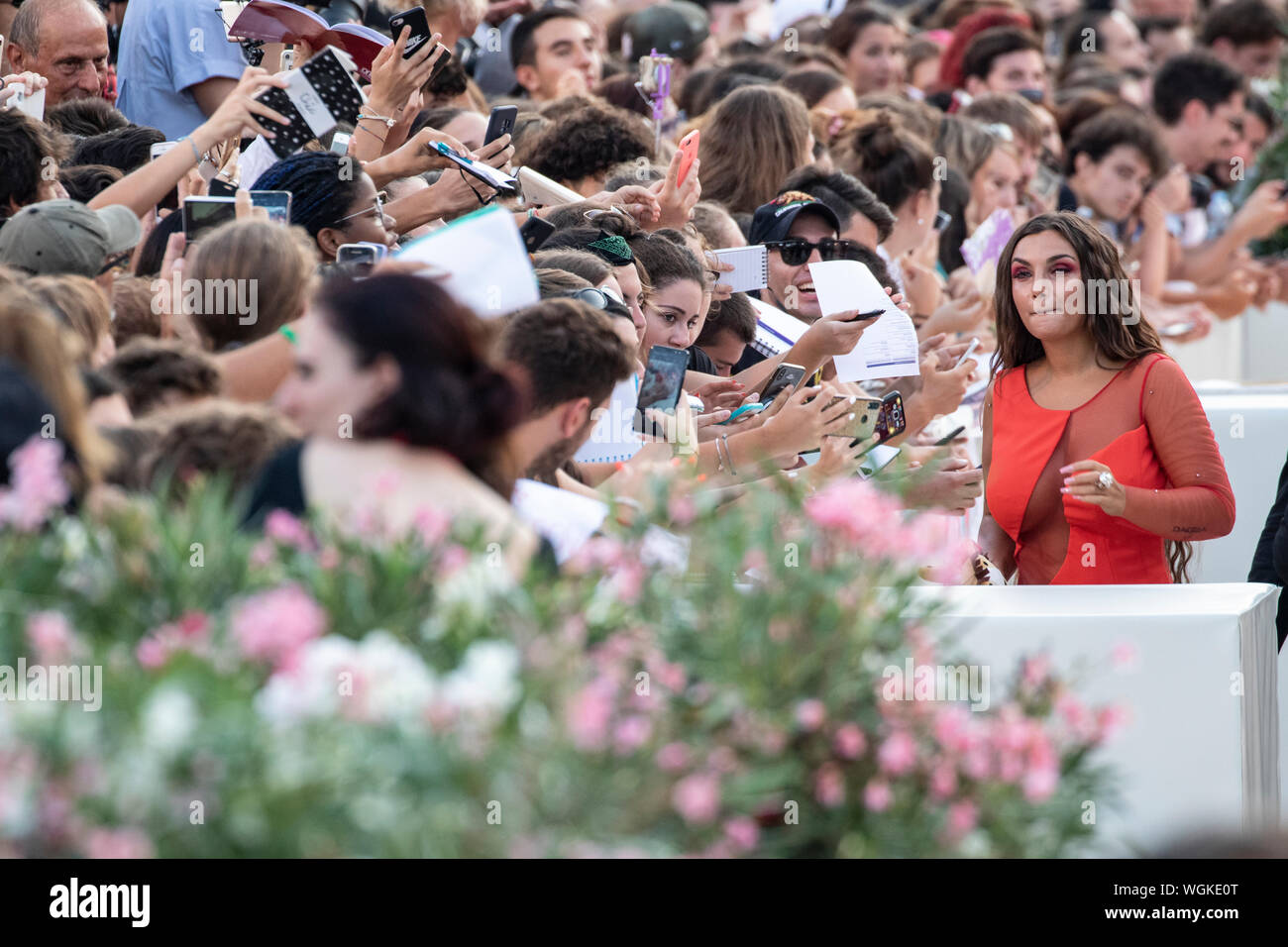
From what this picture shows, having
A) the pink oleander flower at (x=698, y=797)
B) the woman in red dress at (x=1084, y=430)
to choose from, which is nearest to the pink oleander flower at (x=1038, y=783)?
the pink oleander flower at (x=698, y=797)

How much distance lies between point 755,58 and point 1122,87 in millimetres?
3724

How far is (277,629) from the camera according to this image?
1911 mm

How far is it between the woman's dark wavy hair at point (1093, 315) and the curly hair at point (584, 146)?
4.63 ft

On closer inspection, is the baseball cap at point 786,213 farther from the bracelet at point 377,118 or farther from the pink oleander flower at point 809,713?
the pink oleander flower at point 809,713

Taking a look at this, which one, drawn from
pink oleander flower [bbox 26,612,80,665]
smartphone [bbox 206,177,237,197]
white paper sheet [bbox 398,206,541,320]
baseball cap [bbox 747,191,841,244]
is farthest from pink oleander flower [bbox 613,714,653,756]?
baseball cap [bbox 747,191,841,244]

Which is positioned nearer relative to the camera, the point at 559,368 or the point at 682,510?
the point at 682,510

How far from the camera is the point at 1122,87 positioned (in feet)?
36.4

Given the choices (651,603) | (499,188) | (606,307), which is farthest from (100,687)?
(499,188)

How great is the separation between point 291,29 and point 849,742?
11.3ft

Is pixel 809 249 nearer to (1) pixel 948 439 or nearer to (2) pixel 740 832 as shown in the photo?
(1) pixel 948 439

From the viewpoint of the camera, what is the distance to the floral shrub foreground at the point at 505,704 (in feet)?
5.82

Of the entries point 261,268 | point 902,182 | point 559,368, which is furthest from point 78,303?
point 902,182

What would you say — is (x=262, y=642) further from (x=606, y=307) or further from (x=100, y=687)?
(x=606, y=307)
